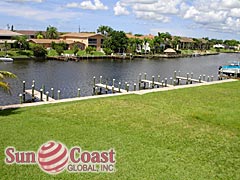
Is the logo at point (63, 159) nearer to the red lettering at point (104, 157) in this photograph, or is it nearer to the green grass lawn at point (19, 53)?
the red lettering at point (104, 157)

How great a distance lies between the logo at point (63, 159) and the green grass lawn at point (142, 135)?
0.25 m

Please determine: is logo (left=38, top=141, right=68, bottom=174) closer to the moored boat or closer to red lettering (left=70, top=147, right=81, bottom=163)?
red lettering (left=70, top=147, right=81, bottom=163)

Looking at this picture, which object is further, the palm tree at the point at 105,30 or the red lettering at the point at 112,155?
the palm tree at the point at 105,30

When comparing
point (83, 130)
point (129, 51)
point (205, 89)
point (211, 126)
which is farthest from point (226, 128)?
point (129, 51)

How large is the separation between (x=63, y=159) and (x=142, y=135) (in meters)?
3.92

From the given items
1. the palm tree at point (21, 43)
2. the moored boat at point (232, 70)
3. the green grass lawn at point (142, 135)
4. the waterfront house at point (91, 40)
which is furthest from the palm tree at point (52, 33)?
the green grass lawn at point (142, 135)

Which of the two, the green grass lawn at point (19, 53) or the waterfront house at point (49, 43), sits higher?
the waterfront house at point (49, 43)

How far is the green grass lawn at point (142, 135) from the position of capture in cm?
945

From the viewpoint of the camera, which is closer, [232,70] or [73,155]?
[73,155]

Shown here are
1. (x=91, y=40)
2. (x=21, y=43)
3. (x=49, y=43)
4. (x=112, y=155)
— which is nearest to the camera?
(x=112, y=155)

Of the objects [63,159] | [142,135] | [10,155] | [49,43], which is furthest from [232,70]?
[49,43]

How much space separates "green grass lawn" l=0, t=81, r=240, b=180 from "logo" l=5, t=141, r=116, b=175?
10.0 inches

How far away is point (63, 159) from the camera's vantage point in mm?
10047

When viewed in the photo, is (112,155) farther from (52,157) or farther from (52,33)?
(52,33)
